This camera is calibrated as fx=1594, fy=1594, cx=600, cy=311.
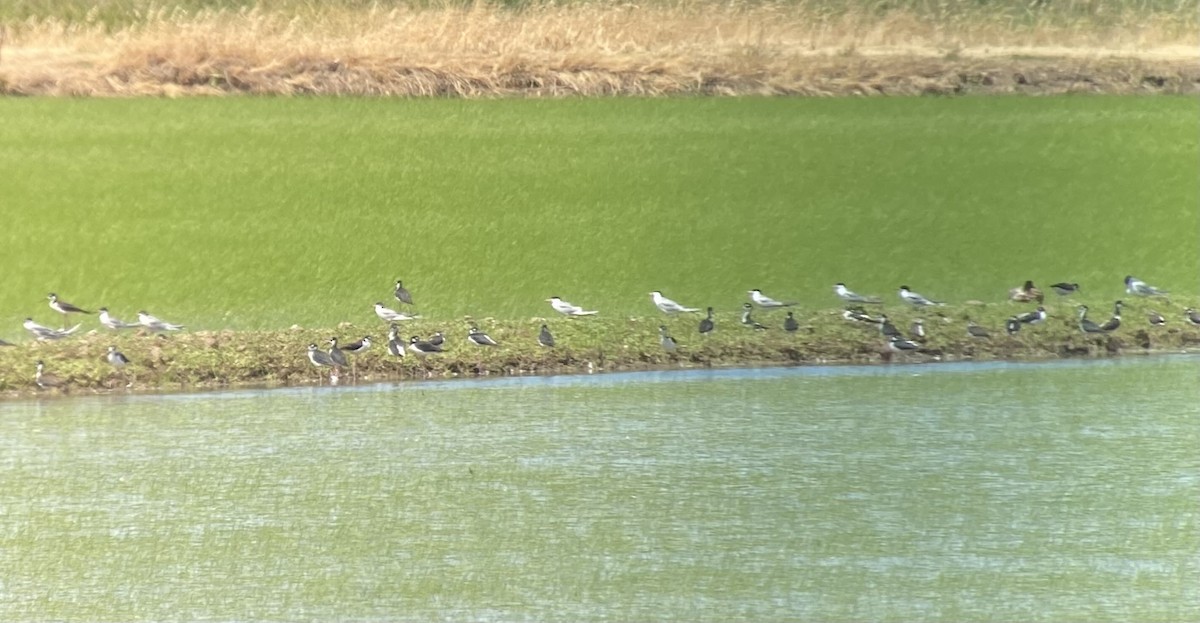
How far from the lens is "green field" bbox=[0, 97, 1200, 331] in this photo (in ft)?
47.6

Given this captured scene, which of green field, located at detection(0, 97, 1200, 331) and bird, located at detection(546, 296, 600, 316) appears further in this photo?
green field, located at detection(0, 97, 1200, 331)

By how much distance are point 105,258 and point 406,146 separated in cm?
381

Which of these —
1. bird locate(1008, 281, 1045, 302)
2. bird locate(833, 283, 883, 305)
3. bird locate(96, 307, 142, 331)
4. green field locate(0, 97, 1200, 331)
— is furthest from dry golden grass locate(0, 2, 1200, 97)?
bird locate(96, 307, 142, 331)

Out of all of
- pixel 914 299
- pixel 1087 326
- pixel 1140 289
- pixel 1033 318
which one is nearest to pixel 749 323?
pixel 914 299

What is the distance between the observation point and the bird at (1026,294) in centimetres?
1377

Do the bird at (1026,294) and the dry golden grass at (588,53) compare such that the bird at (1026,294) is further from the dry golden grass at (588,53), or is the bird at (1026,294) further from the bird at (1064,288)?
the dry golden grass at (588,53)

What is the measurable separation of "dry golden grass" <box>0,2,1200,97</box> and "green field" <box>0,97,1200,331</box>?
415mm

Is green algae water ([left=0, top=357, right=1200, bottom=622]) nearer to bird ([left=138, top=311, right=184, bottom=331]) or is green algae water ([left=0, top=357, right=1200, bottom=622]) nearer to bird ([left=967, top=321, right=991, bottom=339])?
bird ([left=967, top=321, right=991, bottom=339])

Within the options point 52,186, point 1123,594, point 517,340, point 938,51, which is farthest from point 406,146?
point 1123,594

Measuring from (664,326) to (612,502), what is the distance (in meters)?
4.11

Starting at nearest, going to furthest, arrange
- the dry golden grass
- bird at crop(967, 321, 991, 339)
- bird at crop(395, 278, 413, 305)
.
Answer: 1. bird at crop(967, 321, 991, 339)
2. bird at crop(395, 278, 413, 305)
3. the dry golden grass

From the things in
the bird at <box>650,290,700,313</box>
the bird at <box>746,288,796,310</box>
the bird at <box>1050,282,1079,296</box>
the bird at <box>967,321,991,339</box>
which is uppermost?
the bird at <box>1050,282,1079,296</box>

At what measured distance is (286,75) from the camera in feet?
62.0

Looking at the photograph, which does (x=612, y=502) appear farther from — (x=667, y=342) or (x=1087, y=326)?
(x=1087, y=326)
